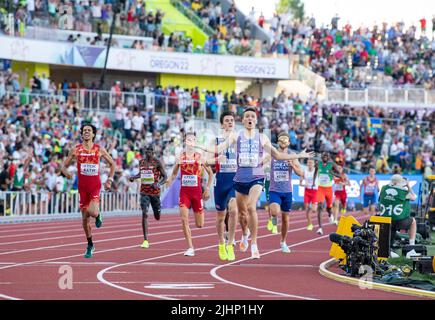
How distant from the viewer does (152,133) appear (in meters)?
42.7

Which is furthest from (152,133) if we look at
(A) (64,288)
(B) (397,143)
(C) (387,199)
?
(A) (64,288)

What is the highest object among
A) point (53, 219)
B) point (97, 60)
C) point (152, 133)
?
point (97, 60)

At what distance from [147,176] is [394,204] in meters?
4.94

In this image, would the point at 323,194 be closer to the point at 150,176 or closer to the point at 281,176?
the point at 281,176

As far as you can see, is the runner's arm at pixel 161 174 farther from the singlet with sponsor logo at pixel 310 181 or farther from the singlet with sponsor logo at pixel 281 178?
the singlet with sponsor logo at pixel 310 181

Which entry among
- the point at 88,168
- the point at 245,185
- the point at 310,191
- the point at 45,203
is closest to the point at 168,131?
the point at 45,203

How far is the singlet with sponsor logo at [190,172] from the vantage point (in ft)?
67.7

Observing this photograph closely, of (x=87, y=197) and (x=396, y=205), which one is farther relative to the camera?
(x=396, y=205)

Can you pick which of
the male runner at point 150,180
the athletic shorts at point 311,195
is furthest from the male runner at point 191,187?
the athletic shorts at point 311,195

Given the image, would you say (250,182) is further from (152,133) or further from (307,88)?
(307,88)

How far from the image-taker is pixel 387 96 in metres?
56.4

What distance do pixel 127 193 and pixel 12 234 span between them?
11.9 m
